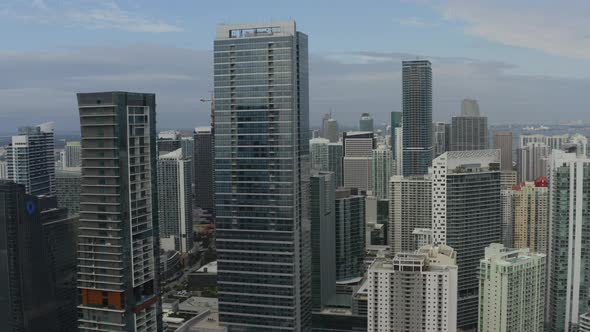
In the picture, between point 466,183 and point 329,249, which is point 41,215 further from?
point 466,183

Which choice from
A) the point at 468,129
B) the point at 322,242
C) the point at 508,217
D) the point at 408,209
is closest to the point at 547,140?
the point at 508,217

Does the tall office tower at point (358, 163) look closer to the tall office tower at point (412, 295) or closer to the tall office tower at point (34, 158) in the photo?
the tall office tower at point (34, 158)

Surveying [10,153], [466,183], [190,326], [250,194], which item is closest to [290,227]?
[250,194]

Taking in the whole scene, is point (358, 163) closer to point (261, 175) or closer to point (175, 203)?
point (175, 203)

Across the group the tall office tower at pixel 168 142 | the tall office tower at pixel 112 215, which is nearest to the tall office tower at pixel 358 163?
the tall office tower at pixel 168 142

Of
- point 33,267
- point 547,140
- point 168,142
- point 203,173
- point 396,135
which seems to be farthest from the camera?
point 396,135

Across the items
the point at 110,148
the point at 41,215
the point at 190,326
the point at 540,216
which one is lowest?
the point at 190,326
